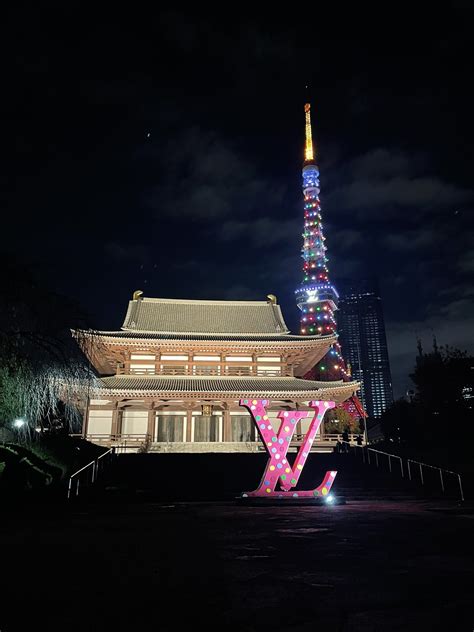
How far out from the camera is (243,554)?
4.91 metres

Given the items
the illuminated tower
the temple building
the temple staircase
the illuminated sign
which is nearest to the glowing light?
the illuminated tower

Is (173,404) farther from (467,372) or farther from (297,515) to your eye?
(467,372)

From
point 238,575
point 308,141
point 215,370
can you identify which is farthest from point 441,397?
Result: point 308,141

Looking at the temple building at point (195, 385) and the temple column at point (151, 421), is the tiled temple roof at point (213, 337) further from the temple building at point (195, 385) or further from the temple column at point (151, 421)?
the temple column at point (151, 421)

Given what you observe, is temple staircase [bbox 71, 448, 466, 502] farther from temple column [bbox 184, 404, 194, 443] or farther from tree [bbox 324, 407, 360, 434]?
tree [bbox 324, 407, 360, 434]

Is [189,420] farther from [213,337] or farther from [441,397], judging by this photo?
[441,397]

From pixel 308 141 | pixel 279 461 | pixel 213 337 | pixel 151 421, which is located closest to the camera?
pixel 279 461

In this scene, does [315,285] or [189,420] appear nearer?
[189,420]

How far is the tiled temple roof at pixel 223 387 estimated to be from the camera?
22.7 m

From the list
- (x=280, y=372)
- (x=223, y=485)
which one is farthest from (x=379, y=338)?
(x=223, y=485)

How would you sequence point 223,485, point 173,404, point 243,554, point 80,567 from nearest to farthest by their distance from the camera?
point 80,567 → point 243,554 → point 223,485 → point 173,404

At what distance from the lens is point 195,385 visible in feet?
78.2

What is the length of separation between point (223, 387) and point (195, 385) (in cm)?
175

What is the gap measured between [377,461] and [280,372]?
1019 cm
